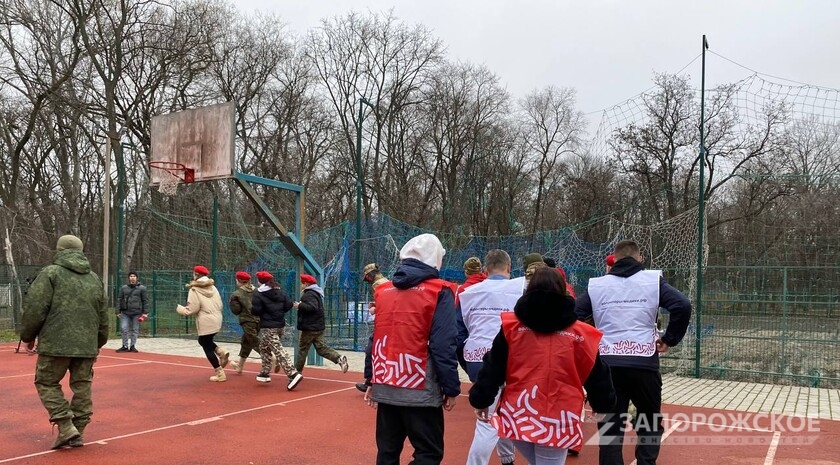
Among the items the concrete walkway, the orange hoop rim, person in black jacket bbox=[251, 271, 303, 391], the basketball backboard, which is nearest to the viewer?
the concrete walkway

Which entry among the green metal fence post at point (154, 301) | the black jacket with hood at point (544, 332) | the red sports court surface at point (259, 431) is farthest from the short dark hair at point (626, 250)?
the green metal fence post at point (154, 301)

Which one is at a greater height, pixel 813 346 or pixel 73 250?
pixel 73 250

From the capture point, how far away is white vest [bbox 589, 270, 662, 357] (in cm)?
475

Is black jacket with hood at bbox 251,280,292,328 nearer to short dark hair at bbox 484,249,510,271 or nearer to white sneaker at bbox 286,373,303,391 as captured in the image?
white sneaker at bbox 286,373,303,391

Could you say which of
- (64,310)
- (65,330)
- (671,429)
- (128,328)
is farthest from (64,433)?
(128,328)

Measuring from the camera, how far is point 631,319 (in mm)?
4793

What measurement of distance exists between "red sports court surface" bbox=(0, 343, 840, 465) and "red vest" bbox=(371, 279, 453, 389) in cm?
212

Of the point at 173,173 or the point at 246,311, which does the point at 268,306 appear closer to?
the point at 246,311

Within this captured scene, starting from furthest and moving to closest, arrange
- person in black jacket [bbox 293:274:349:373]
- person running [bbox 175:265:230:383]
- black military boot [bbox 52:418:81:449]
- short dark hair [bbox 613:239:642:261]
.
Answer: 1. person running [bbox 175:265:230:383]
2. person in black jacket [bbox 293:274:349:373]
3. black military boot [bbox 52:418:81:449]
4. short dark hair [bbox 613:239:642:261]

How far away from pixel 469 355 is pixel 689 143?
29.1 m

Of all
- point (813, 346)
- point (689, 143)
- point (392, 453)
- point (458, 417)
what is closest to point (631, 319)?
point (392, 453)

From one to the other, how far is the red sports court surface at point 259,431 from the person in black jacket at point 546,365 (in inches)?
105

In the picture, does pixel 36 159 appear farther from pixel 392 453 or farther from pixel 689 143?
pixel 392 453

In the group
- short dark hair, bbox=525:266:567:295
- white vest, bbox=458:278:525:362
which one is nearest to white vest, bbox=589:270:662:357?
white vest, bbox=458:278:525:362
